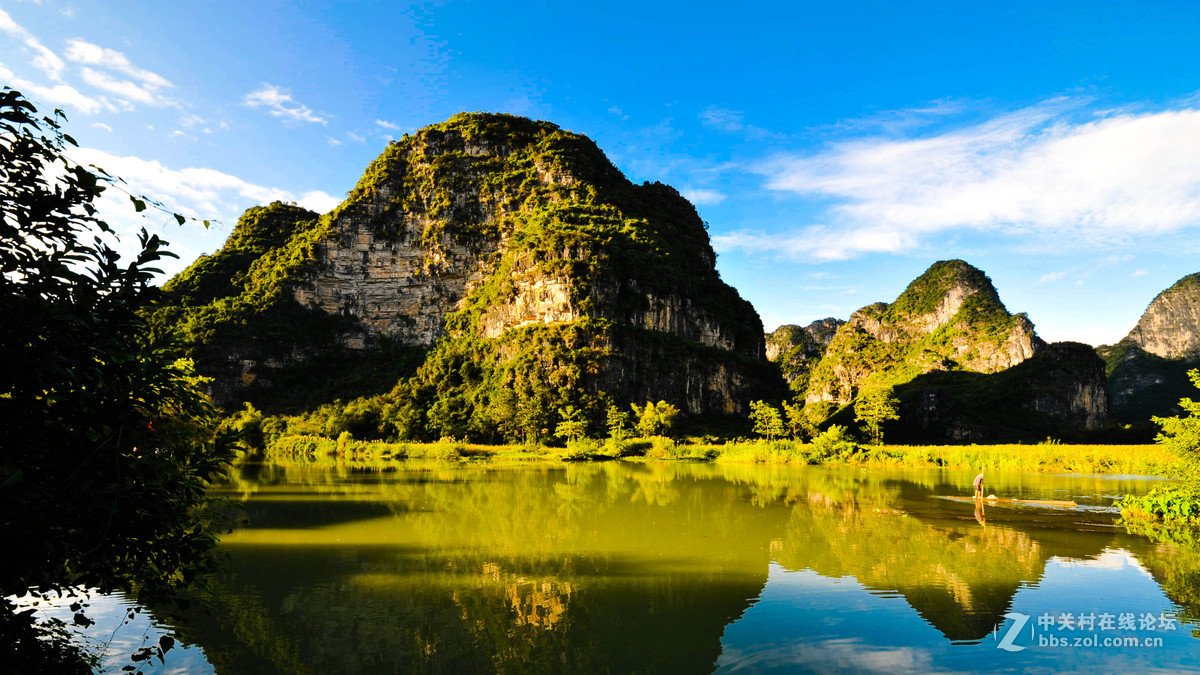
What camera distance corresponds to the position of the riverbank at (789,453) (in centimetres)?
3262

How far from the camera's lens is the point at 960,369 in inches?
3967

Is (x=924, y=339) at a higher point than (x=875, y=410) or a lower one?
higher

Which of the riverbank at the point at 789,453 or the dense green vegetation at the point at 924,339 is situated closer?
the riverbank at the point at 789,453

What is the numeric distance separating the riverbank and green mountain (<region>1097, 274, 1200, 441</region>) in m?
75.7

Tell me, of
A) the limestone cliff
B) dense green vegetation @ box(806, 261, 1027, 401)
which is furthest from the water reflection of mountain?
the limestone cliff

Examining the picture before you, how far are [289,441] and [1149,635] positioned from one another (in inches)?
2529

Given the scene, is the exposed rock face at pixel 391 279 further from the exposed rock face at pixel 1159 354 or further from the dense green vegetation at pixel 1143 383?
the exposed rock face at pixel 1159 354

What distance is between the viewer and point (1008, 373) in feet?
270

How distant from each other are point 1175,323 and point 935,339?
1876 inches

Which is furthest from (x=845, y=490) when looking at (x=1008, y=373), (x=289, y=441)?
(x=1008, y=373)

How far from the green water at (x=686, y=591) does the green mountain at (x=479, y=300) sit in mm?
46181
